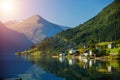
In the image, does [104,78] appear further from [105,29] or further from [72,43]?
[72,43]

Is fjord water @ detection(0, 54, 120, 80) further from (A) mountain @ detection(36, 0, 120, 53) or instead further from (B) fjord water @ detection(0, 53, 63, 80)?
(A) mountain @ detection(36, 0, 120, 53)

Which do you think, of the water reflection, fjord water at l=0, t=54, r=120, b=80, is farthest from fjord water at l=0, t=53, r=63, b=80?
the water reflection

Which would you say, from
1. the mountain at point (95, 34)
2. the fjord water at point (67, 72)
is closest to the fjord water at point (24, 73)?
the fjord water at point (67, 72)

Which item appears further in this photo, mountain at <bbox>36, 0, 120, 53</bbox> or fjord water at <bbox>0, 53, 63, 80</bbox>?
mountain at <bbox>36, 0, 120, 53</bbox>

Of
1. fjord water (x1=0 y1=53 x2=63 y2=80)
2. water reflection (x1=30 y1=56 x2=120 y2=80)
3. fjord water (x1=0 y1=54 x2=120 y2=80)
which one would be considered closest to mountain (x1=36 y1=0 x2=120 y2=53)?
water reflection (x1=30 y1=56 x2=120 y2=80)

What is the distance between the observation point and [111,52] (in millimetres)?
77500

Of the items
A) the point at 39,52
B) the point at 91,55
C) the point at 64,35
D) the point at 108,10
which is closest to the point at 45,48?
the point at 39,52

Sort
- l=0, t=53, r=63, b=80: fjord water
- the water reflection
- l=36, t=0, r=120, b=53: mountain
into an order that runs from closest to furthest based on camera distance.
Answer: the water reflection < l=0, t=53, r=63, b=80: fjord water < l=36, t=0, r=120, b=53: mountain

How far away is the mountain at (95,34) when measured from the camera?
118 metres

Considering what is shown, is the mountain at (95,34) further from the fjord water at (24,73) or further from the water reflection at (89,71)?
the fjord water at (24,73)

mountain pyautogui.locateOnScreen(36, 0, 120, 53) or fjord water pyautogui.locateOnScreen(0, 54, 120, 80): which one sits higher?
mountain pyautogui.locateOnScreen(36, 0, 120, 53)

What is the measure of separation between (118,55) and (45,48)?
8646cm

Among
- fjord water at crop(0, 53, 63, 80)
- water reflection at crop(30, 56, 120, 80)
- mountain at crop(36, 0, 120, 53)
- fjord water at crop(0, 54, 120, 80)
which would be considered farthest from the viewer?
mountain at crop(36, 0, 120, 53)

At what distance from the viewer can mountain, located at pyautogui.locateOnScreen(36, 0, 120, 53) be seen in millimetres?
117775
